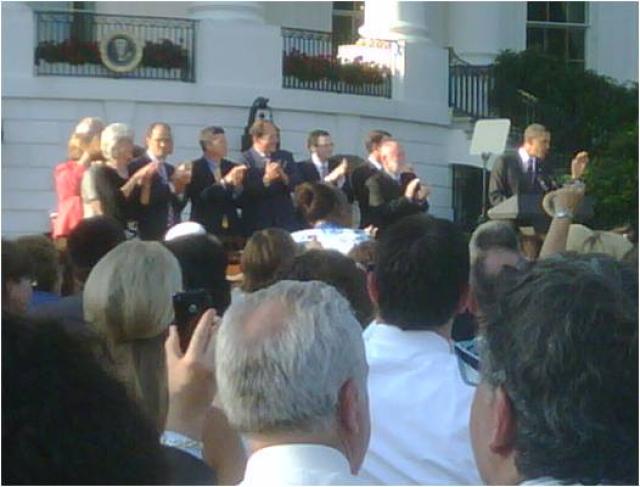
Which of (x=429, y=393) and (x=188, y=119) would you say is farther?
(x=188, y=119)

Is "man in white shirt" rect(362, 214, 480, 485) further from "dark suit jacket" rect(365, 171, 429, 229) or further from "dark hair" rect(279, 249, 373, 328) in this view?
"dark suit jacket" rect(365, 171, 429, 229)

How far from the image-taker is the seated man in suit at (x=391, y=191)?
1376cm

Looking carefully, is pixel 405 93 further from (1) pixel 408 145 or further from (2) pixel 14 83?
(2) pixel 14 83

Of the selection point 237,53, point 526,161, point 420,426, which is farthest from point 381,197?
point 420,426

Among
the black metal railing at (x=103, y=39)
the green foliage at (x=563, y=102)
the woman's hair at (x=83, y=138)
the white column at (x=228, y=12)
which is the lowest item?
the woman's hair at (x=83, y=138)

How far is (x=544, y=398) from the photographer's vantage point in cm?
266

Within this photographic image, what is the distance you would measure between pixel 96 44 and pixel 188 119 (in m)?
1.40

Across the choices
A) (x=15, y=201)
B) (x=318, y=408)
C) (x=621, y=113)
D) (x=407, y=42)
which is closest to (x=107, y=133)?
(x=15, y=201)

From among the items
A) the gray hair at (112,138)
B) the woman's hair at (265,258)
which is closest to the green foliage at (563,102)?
the gray hair at (112,138)

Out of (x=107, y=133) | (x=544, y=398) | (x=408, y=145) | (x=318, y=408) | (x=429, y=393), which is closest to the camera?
(x=544, y=398)

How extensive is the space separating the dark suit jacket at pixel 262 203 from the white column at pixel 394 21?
350 inches

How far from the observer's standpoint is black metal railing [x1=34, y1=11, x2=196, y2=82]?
20.2 metres

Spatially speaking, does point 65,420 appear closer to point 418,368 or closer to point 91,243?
point 418,368

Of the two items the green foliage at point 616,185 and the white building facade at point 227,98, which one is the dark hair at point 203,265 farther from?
the white building facade at point 227,98
